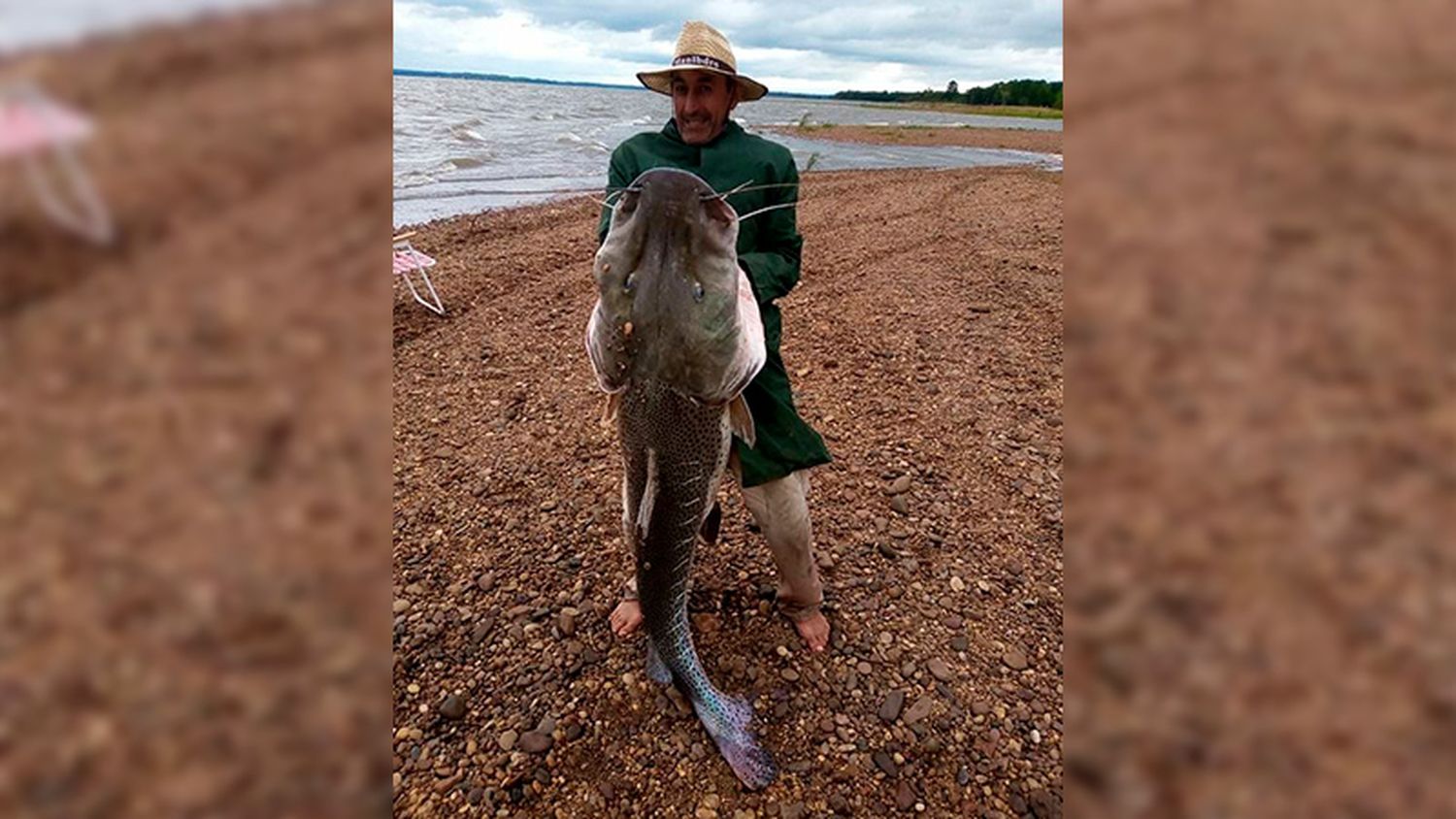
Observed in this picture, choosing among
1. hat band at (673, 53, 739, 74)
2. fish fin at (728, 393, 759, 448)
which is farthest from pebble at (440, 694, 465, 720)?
hat band at (673, 53, 739, 74)

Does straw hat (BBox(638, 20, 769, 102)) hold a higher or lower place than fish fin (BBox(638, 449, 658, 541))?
higher

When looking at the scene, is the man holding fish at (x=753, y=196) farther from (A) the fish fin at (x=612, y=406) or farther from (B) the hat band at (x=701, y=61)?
(A) the fish fin at (x=612, y=406)

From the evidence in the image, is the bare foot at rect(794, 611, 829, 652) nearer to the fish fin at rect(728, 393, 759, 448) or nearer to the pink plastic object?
the fish fin at rect(728, 393, 759, 448)

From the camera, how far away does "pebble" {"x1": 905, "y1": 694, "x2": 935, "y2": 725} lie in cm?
283

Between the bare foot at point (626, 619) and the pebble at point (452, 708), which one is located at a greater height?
the bare foot at point (626, 619)

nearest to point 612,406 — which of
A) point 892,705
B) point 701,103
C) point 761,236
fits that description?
point 761,236

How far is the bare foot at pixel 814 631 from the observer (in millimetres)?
3154

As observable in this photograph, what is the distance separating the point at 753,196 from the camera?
256 centimetres
